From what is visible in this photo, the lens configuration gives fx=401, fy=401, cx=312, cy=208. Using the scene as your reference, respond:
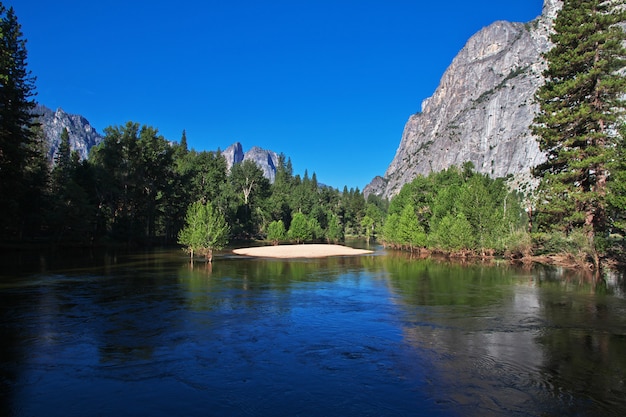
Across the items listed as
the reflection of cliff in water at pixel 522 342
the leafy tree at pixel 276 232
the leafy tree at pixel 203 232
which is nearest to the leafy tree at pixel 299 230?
the leafy tree at pixel 276 232

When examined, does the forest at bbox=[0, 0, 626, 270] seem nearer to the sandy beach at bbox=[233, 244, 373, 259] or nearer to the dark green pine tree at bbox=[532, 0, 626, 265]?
the dark green pine tree at bbox=[532, 0, 626, 265]

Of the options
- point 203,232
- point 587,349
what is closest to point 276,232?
point 203,232

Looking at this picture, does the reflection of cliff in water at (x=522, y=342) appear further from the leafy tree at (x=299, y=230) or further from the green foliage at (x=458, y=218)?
Result: the leafy tree at (x=299, y=230)

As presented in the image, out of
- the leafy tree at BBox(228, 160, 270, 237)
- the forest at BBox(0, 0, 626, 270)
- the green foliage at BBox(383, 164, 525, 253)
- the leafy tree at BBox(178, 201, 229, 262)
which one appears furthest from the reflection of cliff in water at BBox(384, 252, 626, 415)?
the leafy tree at BBox(228, 160, 270, 237)

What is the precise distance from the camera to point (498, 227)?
177 ft

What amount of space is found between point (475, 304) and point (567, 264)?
24402mm

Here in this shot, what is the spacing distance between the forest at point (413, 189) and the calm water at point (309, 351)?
13.1m

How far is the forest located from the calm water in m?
13.1

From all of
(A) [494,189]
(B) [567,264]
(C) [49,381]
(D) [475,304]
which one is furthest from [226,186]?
(C) [49,381]

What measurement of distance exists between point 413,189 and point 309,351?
251 feet

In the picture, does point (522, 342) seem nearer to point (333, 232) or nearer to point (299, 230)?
point (299, 230)

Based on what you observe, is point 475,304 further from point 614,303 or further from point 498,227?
point 498,227

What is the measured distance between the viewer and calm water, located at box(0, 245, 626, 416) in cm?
1041

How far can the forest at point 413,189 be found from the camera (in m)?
36.9
